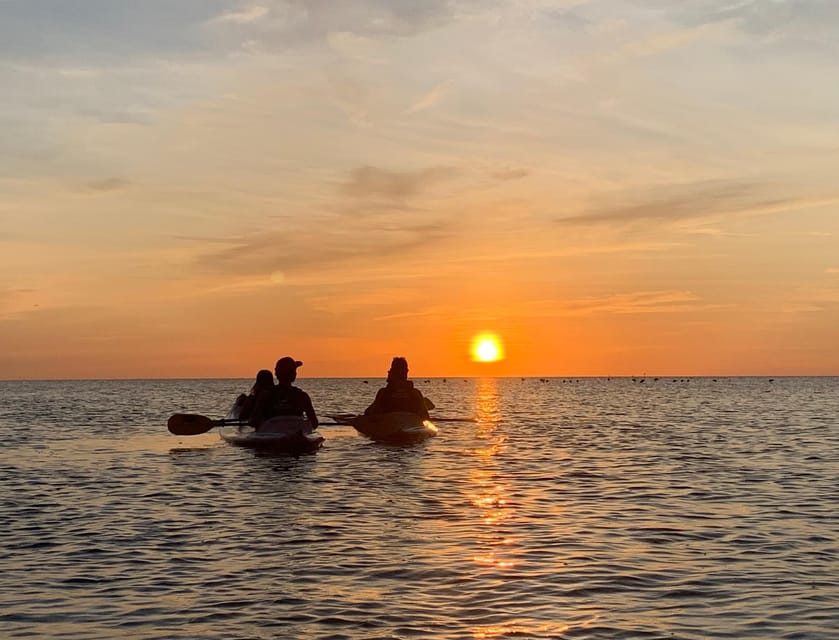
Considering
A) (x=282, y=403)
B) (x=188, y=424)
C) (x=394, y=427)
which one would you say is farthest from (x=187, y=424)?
(x=394, y=427)

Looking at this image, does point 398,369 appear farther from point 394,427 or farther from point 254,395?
point 254,395

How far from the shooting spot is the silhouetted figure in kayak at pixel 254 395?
36.3 m

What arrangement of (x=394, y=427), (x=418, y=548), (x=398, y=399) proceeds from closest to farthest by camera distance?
1. (x=418, y=548)
2. (x=394, y=427)
3. (x=398, y=399)

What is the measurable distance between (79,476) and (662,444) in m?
23.8

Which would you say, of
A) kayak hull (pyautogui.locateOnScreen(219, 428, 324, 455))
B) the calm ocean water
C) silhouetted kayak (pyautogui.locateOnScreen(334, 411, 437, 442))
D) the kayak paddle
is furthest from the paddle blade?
the calm ocean water

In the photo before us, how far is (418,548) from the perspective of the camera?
50.0 ft

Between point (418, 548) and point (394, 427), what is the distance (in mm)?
22193

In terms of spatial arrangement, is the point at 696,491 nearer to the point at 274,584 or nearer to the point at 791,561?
the point at 791,561

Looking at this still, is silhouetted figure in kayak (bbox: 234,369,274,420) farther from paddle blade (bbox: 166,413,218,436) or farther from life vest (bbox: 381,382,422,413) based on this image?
life vest (bbox: 381,382,422,413)

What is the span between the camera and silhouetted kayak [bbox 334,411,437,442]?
37406mm

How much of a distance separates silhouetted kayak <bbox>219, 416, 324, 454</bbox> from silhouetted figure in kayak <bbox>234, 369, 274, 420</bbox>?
1.74m

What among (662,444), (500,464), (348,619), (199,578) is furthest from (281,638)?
(662,444)

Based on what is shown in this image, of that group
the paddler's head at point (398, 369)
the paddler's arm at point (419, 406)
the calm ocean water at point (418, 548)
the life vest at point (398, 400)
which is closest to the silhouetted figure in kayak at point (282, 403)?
the calm ocean water at point (418, 548)

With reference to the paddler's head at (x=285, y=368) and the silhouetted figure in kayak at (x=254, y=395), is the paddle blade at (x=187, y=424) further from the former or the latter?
the paddler's head at (x=285, y=368)
